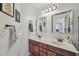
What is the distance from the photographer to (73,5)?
1364 mm

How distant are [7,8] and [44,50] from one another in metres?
0.69

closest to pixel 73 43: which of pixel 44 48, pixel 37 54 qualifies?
pixel 44 48

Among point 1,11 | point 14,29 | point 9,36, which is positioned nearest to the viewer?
point 1,11

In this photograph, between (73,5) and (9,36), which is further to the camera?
(73,5)

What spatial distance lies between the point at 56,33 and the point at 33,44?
1.10 ft

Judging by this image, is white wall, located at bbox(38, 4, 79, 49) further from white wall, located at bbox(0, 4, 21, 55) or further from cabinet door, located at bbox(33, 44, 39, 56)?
white wall, located at bbox(0, 4, 21, 55)

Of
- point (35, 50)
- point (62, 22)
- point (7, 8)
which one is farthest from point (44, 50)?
point (7, 8)

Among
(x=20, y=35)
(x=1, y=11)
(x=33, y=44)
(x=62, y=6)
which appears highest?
(x=62, y=6)

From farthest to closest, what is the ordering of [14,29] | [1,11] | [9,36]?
[14,29], [9,36], [1,11]

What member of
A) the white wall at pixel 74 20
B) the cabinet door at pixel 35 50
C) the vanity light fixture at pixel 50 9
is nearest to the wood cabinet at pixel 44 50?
the cabinet door at pixel 35 50

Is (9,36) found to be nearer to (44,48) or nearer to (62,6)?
(44,48)

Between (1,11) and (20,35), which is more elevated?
(1,11)

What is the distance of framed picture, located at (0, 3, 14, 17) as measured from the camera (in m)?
1.06

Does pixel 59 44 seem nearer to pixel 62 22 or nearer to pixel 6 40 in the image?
pixel 62 22
